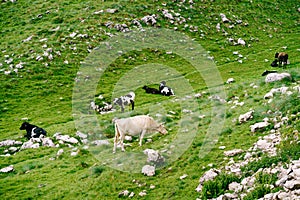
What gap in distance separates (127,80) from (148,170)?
25433 mm

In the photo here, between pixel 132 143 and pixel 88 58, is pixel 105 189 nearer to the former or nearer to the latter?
pixel 132 143

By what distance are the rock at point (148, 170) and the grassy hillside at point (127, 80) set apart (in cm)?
22

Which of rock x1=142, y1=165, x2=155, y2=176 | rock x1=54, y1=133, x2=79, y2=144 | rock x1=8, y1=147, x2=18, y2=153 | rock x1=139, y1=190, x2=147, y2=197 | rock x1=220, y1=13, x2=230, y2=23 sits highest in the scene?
rock x1=220, y1=13, x2=230, y2=23

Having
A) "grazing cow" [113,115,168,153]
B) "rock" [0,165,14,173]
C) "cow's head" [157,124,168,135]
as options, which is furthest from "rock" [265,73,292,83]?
"rock" [0,165,14,173]

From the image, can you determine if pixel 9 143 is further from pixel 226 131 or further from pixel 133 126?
pixel 226 131

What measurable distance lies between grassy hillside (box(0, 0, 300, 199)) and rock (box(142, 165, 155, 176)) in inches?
8.6

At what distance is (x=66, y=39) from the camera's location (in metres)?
43.4

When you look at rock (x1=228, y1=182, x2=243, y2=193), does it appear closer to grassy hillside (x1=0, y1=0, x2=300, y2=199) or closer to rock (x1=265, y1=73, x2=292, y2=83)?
grassy hillside (x1=0, y1=0, x2=300, y2=199)

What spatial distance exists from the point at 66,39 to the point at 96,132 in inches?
997

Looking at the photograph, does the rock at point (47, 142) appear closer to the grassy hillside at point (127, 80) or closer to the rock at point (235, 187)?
the grassy hillside at point (127, 80)

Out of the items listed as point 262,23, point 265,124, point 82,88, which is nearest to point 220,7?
point 262,23

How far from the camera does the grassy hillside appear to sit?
14.3 m

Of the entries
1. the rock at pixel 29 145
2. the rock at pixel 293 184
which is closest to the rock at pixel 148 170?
the rock at pixel 293 184

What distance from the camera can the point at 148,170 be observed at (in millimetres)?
13570
